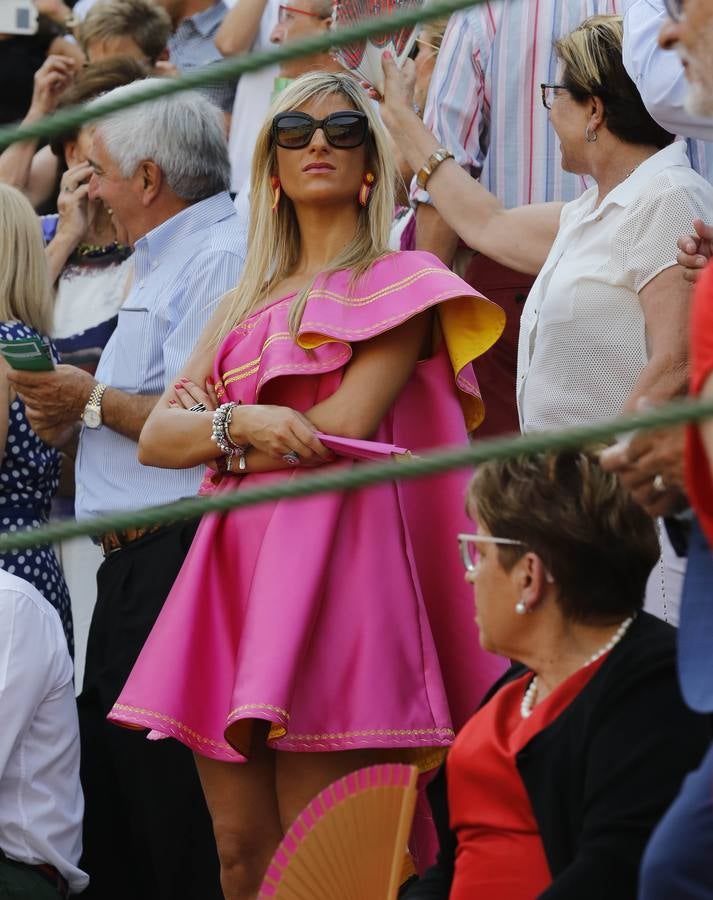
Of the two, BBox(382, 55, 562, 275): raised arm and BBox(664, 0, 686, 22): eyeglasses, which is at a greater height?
BBox(664, 0, 686, 22): eyeglasses

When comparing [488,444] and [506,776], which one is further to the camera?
[506,776]

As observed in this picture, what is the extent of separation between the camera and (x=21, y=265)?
4324 millimetres


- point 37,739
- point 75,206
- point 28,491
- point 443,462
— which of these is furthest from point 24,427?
point 443,462

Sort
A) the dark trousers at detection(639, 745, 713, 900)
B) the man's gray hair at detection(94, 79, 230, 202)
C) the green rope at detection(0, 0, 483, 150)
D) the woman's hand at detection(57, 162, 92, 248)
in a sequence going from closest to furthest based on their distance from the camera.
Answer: the green rope at detection(0, 0, 483, 150), the dark trousers at detection(639, 745, 713, 900), the man's gray hair at detection(94, 79, 230, 202), the woman's hand at detection(57, 162, 92, 248)

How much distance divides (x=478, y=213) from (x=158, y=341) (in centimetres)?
87

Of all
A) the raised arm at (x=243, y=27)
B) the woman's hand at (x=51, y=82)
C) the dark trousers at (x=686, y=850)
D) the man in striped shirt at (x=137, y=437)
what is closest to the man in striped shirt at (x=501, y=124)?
the man in striped shirt at (x=137, y=437)

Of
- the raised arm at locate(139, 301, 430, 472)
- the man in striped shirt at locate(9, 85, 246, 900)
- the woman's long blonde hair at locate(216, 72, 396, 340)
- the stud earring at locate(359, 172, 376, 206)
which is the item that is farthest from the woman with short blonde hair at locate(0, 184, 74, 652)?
the stud earring at locate(359, 172, 376, 206)

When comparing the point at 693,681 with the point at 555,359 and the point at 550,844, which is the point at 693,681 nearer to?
the point at 550,844

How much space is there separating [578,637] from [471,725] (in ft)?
0.86

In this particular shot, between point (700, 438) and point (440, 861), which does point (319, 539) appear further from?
point (700, 438)

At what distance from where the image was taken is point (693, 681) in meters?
1.95

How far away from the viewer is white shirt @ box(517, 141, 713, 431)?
3203 millimetres

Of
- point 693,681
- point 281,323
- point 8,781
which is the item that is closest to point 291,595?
point 281,323

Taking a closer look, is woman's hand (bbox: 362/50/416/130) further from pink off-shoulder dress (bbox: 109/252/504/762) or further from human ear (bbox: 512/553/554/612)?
human ear (bbox: 512/553/554/612)
